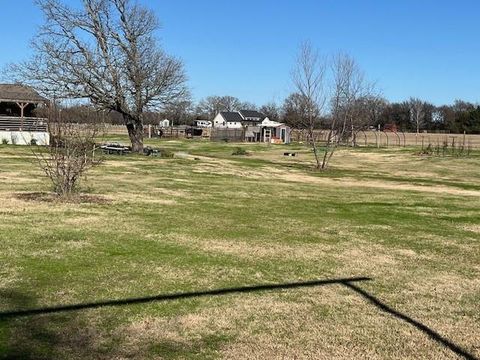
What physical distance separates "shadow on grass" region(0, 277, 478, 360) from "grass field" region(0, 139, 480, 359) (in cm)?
2

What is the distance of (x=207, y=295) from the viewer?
5.62 m

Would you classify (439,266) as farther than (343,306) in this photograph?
Yes

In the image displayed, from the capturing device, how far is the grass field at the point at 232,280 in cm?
443

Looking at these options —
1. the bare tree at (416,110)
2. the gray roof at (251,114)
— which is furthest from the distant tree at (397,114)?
the gray roof at (251,114)

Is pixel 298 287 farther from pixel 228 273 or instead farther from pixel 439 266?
pixel 439 266

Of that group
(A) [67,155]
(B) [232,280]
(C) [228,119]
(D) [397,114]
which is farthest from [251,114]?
(B) [232,280]

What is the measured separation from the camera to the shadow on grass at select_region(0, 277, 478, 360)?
4.40 m

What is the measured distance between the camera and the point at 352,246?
8.51m

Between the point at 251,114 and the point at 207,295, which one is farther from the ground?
the point at 251,114

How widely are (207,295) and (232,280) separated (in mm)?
648

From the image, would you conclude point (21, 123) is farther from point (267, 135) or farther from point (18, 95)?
point (267, 135)

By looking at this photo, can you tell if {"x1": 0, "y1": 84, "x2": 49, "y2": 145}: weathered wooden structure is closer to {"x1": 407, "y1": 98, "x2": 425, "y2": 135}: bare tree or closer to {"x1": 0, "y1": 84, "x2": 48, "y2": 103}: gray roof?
{"x1": 0, "y1": 84, "x2": 48, "y2": 103}: gray roof

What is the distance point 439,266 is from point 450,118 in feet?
364

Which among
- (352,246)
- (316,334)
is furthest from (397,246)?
(316,334)
